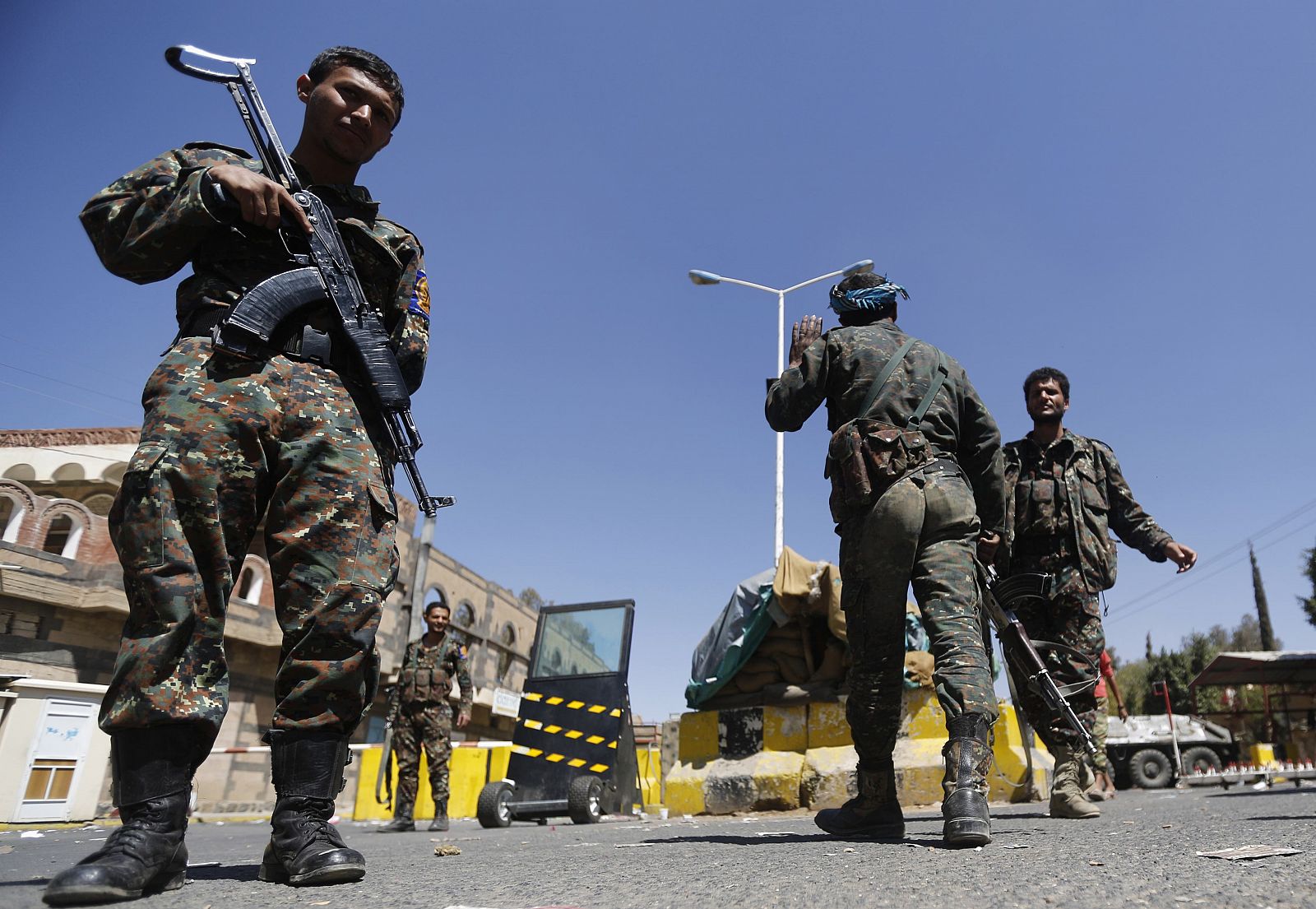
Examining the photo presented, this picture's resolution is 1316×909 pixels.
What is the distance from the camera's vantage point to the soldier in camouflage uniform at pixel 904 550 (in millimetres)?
2502

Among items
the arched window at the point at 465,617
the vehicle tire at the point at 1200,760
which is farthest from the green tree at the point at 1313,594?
the arched window at the point at 465,617

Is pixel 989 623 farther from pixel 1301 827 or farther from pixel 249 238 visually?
pixel 249 238

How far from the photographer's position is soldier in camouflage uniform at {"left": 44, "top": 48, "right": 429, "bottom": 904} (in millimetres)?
1567

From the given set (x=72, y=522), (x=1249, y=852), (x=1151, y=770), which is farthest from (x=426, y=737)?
(x=72, y=522)

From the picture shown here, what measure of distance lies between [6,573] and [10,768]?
10.6m

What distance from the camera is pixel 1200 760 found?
14.3m

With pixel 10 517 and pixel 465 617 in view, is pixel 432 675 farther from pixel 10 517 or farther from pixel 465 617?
pixel 465 617

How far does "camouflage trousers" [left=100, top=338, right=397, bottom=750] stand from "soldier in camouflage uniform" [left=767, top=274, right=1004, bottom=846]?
164 centimetres

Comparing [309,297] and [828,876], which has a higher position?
[309,297]

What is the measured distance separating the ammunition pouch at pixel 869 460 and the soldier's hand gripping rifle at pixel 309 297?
1.48m

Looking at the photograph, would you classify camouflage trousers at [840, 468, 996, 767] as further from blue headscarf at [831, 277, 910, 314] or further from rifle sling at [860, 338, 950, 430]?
blue headscarf at [831, 277, 910, 314]

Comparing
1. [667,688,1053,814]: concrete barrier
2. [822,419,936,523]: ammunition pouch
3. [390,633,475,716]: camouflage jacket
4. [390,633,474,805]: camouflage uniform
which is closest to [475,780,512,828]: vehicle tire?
[390,633,474,805]: camouflage uniform

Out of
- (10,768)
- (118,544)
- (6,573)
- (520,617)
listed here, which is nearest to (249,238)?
(118,544)

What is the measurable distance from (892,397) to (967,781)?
1.32 m
